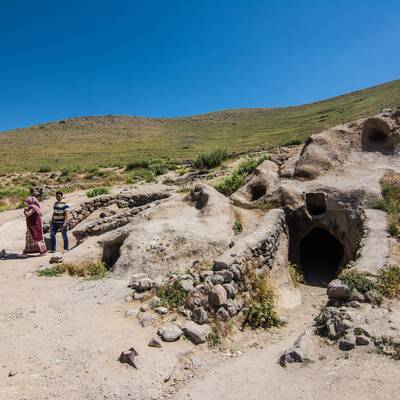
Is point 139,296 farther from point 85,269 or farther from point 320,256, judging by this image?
point 320,256

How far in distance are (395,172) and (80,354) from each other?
1024cm

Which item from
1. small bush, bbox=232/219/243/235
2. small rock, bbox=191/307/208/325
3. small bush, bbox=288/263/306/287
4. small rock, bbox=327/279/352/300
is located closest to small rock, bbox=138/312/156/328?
small rock, bbox=191/307/208/325

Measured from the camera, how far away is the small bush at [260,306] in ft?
22.2

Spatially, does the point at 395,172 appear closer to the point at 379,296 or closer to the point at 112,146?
the point at 379,296

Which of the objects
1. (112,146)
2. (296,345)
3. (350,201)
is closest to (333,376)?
(296,345)

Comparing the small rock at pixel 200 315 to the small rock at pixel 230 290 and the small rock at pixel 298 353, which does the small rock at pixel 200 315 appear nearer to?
the small rock at pixel 230 290

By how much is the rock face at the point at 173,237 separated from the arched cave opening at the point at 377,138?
5731 millimetres

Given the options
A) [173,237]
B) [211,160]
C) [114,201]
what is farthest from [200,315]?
[211,160]

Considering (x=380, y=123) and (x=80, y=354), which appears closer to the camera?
(x=80, y=354)

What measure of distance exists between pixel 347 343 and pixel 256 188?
305 inches

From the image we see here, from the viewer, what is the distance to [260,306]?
6957 millimetres

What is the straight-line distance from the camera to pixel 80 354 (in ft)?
17.4

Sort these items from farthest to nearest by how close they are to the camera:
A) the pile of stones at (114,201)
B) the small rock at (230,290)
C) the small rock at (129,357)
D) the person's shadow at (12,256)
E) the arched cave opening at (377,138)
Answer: the pile of stones at (114,201)
the arched cave opening at (377,138)
the person's shadow at (12,256)
the small rock at (230,290)
the small rock at (129,357)

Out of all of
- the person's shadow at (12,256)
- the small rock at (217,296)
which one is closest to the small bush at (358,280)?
the small rock at (217,296)
